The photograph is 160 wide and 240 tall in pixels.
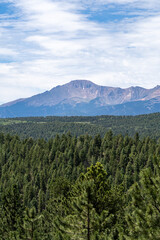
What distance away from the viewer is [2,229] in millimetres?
54125

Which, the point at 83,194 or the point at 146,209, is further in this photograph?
the point at 83,194

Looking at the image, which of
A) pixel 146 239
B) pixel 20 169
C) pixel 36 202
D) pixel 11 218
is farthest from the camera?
pixel 20 169

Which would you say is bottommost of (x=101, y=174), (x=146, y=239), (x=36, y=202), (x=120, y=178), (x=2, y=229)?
(x=36, y=202)

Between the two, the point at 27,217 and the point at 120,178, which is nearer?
the point at 27,217

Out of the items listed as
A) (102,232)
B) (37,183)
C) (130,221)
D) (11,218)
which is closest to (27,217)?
(102,232)

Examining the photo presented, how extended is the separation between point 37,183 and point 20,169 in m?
20.6

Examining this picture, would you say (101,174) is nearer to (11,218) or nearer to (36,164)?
(11,218)

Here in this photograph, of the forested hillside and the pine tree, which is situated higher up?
the pine tree

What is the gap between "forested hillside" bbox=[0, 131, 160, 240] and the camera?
2512 cm

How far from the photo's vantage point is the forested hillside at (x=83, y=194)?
25.1 metres

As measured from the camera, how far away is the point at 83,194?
3019 centimetres

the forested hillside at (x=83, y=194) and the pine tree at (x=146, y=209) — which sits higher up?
the pine tree at (x=146, y=209)

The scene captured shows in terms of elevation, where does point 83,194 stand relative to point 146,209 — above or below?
below

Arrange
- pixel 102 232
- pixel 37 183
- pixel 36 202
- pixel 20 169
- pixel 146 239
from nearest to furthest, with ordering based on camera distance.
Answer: pixel 146 239, pixel 102 232, pixel 36 202, pixel 37 183, pixel 20 169
